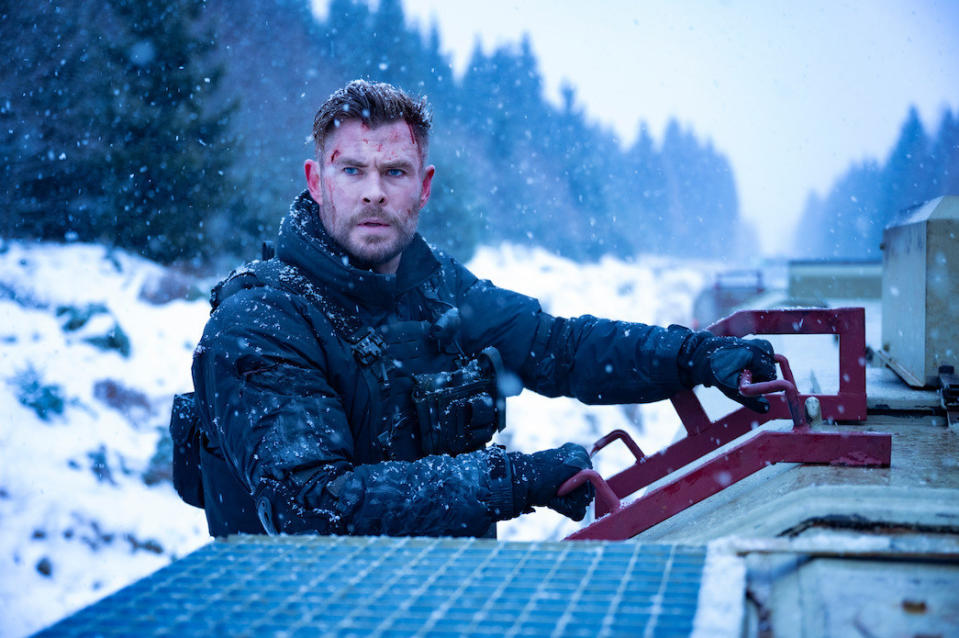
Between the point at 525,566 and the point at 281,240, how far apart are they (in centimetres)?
187

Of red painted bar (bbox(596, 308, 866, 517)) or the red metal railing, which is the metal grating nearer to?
the red metal railing

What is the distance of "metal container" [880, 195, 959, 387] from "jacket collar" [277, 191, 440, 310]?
1897mm

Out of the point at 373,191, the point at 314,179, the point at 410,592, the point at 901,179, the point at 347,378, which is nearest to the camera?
the point at 410,592

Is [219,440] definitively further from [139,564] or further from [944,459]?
[139,564]

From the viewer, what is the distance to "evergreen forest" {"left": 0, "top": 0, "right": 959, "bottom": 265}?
615 inches

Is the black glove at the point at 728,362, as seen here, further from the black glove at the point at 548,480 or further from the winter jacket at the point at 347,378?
the black glove at the point at 548,480

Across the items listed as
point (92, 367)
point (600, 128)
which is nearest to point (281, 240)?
point (92, 367)

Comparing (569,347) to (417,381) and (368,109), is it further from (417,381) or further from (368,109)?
(368,109)

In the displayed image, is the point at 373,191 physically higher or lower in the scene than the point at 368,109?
lower

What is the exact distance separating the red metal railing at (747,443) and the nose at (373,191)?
3.83 feet

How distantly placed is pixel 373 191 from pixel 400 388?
0.71m

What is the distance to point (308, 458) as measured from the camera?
2.20 metres

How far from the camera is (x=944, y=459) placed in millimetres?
2322

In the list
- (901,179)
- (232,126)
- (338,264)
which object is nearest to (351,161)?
(338,264)
